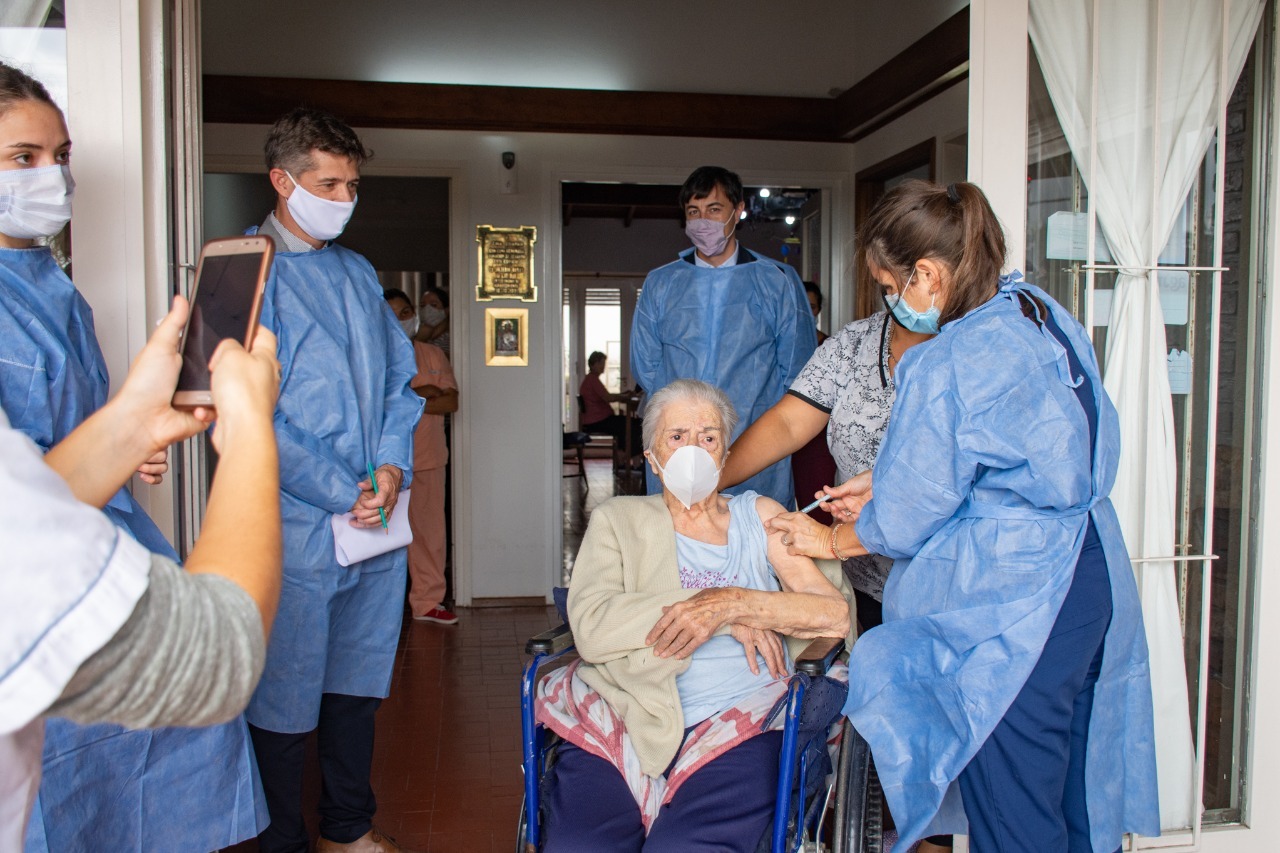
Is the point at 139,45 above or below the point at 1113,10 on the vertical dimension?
below

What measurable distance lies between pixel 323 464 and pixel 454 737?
1613 mm

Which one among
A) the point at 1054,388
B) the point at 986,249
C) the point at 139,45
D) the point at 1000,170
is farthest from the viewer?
the point at 1000,170

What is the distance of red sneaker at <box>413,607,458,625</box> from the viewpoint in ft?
16.7

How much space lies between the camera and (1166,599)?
2422 millimetres

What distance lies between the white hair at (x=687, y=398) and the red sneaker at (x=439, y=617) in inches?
115

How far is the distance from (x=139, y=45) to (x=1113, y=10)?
2183 mm

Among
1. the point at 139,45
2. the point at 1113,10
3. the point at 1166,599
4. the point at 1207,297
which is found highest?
the point at 1113,10

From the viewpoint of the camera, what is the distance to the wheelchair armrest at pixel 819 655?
78.4 inches

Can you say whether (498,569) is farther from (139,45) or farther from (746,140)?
(139,45)

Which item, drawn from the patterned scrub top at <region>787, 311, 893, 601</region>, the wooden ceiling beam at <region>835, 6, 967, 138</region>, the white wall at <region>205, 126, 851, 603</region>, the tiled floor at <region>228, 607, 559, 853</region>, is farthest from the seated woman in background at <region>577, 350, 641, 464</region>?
the patterned scrub top at <region>787, 311, 893, 601</region>

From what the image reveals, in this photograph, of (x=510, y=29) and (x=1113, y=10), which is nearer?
(x=1113, y=10)

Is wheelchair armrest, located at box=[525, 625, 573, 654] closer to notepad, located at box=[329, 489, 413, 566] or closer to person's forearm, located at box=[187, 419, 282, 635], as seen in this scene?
notepad, located at box=[329, 489, 413, 566]

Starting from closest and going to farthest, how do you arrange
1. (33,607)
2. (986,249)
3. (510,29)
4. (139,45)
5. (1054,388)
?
(33,607) < (1054,388) < (986,249) < (139,45) < (510,29)

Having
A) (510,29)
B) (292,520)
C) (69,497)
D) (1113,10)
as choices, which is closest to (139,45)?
(292,520)
